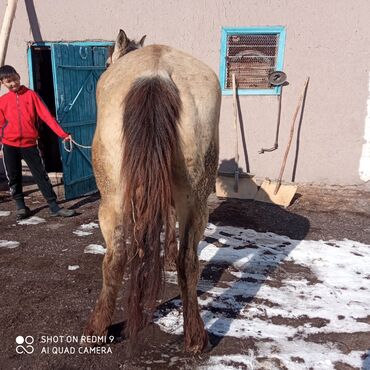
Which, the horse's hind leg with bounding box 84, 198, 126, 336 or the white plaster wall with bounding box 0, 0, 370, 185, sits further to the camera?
the white plaster wall with bounding box 0, 0, 370, 185

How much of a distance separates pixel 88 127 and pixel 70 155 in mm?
670

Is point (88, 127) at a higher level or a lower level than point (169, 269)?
higher

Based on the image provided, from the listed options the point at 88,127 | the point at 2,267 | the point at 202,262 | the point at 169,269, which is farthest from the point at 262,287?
the point at 88,127

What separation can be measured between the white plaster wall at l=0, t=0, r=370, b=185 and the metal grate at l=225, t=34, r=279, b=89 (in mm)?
212

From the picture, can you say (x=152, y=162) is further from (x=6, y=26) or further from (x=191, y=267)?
(x=6, y=26)

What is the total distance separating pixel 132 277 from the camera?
→ 6.27 ft

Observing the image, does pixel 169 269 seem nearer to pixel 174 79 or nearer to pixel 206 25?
pixel 174 79

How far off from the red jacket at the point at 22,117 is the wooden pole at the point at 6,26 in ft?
5.56

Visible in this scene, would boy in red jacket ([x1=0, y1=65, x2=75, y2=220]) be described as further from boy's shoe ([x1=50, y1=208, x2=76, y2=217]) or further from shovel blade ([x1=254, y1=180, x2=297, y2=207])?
shovel blade ([x1=254, y1=180, x2=297, y2=207])

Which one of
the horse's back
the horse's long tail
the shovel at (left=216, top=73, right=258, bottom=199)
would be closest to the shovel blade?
the shovel at (left=216, top=73, right=258, bottom=199)

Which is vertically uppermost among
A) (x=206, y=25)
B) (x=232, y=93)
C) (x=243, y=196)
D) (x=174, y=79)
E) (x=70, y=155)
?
(x=206, y=25)

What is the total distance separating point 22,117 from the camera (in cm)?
415

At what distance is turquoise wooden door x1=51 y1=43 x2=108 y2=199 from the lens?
5062mm

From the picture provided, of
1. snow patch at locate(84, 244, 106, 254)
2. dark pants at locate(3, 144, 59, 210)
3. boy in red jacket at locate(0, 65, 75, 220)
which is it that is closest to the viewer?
snow patch at locate(84, 244, 106, 254)
